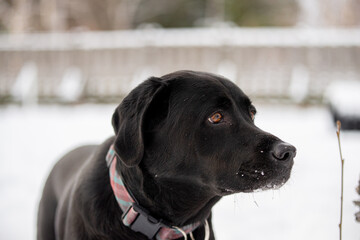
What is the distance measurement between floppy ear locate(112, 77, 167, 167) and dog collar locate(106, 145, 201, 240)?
0.70 ft

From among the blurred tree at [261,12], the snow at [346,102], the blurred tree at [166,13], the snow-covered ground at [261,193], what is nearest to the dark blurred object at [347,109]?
the snow at [346,102]

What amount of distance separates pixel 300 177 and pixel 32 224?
336 centimetres

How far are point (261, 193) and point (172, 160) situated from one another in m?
2.97

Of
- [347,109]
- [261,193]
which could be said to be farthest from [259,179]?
[347,109]

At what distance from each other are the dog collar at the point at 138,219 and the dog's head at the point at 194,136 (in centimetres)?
16

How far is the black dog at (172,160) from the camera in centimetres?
189

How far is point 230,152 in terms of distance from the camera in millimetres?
1890

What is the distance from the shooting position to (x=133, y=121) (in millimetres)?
1913

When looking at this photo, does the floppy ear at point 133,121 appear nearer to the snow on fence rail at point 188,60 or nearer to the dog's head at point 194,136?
the dog's head at point 194,136

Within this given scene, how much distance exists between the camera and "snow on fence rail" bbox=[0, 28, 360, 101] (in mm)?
10211

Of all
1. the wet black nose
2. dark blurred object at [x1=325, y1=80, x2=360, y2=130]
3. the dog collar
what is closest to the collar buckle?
the dog collar

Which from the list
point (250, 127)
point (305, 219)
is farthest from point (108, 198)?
point (305, 219)

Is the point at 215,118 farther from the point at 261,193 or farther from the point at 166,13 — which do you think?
the point at 166,13

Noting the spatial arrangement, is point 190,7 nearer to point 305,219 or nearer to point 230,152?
point 305,219
